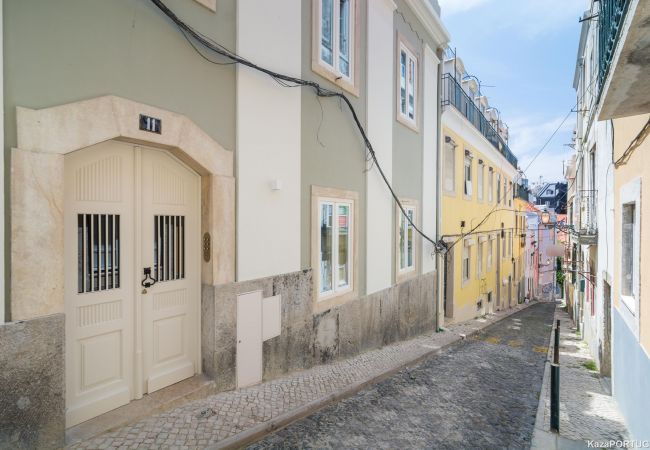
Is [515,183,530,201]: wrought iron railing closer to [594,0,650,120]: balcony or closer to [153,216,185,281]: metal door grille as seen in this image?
[594,0,650,120]: balcony

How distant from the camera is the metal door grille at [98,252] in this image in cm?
339

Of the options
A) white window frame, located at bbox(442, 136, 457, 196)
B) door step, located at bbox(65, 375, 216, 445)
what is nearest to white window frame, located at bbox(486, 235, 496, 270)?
white window frame, located at bbox(442, 136, 457, 196)

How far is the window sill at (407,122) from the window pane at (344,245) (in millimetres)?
3128

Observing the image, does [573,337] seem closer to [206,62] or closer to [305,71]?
[305,71]

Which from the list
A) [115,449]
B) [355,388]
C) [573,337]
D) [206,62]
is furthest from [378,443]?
[573,337]

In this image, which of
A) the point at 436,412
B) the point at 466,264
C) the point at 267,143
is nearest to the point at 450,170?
the point at 466,264

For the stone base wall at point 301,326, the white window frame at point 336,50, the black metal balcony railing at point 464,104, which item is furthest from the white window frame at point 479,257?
the white window frame at point 336,50

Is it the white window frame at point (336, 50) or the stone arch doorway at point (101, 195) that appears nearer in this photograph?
the stone arch doorway at point (101, 195)

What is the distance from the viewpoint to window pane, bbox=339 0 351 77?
6.74 meters

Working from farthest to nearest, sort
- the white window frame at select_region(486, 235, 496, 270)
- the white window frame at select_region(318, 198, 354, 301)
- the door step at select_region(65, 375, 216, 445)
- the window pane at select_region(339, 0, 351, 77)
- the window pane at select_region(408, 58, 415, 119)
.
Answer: the white window frame at select_region(486, 235, 496, 270) < the window pane at select_region(408, 58, 415, 119) < the window pane at select_region(339, 0, 351, 77) < the white window frame at select_region(318, 198, 354, 301) < the door step at select_region(65, 375, 216, 445)

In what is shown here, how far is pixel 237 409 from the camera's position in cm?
409

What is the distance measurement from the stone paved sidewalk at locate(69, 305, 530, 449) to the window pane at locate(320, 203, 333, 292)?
1.36 meters

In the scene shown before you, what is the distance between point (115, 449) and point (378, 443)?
2487 mm

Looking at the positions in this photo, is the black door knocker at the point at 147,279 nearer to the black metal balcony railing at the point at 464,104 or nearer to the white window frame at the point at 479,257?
the black metal balcony railing at the point at 464,104
